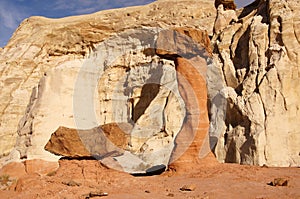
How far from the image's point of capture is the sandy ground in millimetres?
6414

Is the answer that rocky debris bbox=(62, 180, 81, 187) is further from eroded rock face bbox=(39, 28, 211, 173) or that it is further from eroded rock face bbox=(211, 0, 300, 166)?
eroded rock face bbox=(211, 0, 300, 166)

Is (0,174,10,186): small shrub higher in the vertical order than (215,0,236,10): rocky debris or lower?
lower

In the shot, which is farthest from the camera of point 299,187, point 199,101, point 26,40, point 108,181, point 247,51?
point 26,40

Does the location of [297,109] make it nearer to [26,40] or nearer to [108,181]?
[108,181]

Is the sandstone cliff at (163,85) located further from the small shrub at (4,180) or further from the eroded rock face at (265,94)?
the small shrub at (4,180)

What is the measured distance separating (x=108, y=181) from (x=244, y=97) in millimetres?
9805

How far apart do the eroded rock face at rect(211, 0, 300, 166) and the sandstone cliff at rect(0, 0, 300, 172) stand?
0.04 m

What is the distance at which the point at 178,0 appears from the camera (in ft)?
85.9

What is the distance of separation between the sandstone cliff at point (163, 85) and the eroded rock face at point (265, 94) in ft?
0.15

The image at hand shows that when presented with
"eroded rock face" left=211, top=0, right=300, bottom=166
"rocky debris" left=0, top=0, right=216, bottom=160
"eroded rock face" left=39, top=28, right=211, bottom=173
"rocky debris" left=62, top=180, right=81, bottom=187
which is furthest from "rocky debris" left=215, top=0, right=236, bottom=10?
"rocky debris" left=62, top=180, right=81, bottom=187

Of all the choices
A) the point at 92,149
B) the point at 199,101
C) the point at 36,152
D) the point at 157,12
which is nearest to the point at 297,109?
the point at 199,101

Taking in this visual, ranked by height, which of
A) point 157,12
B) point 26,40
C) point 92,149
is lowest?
A: point 92,149

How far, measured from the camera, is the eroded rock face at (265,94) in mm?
13930

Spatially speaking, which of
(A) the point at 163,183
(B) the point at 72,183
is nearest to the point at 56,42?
(B) the point at 72,183
